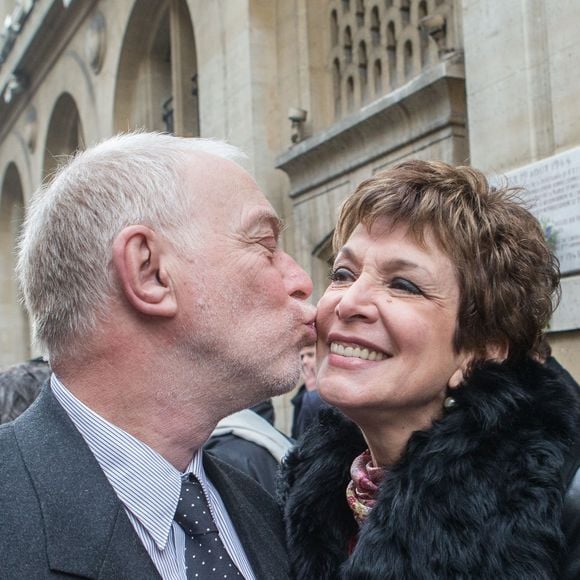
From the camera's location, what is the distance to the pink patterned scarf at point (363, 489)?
2.21 meters

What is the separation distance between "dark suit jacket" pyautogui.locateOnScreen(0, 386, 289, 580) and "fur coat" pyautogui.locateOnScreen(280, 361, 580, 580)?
567 millimetres

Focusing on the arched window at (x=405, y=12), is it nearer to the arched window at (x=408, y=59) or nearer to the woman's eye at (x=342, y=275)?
the arched window at (x=408, y=59)

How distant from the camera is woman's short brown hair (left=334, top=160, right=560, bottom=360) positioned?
218cm

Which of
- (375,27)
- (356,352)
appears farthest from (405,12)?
(356,352)

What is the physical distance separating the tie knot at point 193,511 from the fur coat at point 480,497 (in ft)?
1.07

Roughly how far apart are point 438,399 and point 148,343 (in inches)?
28.9

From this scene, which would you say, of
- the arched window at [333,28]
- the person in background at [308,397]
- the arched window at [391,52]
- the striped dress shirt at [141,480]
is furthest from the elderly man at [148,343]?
the arched window at [333,28]

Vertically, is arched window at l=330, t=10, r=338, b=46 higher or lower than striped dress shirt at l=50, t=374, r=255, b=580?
higher

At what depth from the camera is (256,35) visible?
8.63 meters

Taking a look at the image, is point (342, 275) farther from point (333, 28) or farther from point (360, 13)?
point (333, 28)

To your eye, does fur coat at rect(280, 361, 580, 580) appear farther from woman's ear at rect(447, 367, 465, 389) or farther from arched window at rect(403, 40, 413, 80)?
arched window at rect(403, 40, 413, 80)

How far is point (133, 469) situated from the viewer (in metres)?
1.83

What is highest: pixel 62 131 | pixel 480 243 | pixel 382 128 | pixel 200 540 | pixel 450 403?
pixel 62 131

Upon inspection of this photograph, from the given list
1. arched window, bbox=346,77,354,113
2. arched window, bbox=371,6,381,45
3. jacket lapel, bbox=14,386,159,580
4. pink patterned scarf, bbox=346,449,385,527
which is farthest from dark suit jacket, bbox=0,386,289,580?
arched window, bbox=346,77,354,113
